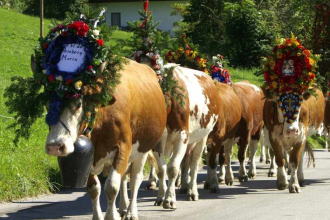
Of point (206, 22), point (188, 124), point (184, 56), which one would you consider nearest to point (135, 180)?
point (188, 124)

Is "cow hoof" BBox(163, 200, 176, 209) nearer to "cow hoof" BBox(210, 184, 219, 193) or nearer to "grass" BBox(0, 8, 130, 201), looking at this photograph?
"grass" BBox(0, 8, 130, 201)

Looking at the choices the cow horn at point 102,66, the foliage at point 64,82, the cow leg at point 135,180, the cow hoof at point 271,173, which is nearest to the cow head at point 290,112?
the cow hoof at point 271,173

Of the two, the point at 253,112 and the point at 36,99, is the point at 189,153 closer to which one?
the point at 253,112

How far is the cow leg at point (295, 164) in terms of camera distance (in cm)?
1280

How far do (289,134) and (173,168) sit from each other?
3.08 metres

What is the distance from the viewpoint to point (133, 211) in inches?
369

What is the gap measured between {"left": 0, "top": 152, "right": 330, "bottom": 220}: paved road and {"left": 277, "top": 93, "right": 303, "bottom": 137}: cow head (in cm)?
103

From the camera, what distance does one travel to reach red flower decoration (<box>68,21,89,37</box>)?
309 inches

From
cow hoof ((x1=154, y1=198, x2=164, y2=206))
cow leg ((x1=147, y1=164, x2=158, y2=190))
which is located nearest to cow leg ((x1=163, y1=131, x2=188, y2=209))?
cow hoof ((x1=154, y1=198, x2=164, y2=206))

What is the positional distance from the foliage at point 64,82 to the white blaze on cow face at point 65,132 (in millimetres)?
65

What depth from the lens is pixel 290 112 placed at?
13.0m

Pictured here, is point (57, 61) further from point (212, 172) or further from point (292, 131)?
point (292, 131)

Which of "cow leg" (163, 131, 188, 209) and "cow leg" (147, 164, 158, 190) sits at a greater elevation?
"cow leg" (163, 131, 188, 209)

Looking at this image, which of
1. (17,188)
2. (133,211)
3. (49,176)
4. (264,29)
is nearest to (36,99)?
(133,211)
